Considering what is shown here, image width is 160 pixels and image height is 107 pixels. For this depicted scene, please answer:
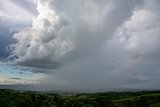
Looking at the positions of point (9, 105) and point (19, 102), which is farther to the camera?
point (19, 102)

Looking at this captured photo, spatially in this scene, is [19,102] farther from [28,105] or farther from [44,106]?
[44,106]

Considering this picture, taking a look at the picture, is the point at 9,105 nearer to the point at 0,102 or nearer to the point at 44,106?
the point at 0,102

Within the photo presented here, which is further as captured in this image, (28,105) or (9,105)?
(28,105)

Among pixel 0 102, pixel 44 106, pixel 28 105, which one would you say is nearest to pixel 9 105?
pixel 0 102

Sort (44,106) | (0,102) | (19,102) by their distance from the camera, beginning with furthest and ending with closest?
(44,106)
(19,102)
(0,102)

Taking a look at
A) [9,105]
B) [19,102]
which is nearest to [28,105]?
[19,102]

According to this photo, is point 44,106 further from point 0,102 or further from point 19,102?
point 0,102

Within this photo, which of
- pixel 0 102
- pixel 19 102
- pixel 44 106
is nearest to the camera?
pixel 0 102
